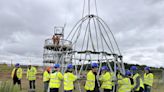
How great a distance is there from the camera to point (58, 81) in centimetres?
1241

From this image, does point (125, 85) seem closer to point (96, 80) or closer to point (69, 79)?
point (96, 80)

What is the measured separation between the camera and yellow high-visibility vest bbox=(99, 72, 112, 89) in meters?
12.4

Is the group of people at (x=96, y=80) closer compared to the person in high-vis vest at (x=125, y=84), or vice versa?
the group of people at (x=96, y=80)

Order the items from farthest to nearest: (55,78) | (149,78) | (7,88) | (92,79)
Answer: (149,78), (55,78), (92,79), (7,88)

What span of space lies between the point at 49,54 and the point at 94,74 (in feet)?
62.1

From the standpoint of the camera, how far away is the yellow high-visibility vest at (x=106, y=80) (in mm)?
12422

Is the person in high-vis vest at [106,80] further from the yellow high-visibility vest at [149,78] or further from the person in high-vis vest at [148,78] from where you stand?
the yellow high-visibility vest at [149,78]

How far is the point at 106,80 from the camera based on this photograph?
12484mm

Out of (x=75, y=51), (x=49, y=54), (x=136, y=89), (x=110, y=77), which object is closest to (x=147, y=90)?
(x=136, y=89)

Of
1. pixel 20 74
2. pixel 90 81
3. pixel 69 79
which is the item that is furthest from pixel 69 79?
pixel 20 74

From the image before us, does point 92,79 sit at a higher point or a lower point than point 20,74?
lower

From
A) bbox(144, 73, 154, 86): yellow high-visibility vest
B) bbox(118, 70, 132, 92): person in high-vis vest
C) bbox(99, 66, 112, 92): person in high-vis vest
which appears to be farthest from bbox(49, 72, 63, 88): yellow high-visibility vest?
bbox(144, 73, 154, 86): yellow high-visibility vest

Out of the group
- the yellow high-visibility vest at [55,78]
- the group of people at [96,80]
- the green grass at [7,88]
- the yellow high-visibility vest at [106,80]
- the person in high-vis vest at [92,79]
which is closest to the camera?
the green grass at [7,88]

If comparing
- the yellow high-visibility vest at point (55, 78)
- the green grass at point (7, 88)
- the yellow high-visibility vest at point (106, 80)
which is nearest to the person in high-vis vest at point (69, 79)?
the yellow high-visibility vest at point (55, 78)
